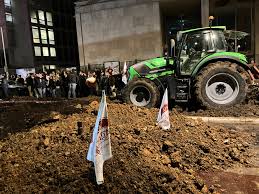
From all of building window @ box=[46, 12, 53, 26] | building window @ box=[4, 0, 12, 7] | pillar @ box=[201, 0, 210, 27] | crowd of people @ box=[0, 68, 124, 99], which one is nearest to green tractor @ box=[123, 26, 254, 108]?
crowd of people @ box=[0, 68, 124, 99]

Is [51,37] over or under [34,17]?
under

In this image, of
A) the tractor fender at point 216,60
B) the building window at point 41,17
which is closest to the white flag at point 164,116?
the tractor fender at point 216,60

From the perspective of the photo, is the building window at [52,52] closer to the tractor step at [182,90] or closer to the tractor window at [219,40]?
the tractor step at [182,90]

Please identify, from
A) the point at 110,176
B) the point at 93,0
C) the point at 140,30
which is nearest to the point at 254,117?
the point at 110,176

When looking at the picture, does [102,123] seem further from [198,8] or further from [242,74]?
[198,8]

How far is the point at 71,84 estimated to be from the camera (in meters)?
16.2

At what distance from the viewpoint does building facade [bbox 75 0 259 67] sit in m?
24.5

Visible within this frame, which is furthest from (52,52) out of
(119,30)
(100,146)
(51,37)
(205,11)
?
(100,146)

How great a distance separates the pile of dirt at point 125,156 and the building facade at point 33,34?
37991 mm

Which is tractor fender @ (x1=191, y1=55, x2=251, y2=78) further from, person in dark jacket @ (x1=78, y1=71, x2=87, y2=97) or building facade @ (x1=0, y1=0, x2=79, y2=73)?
building facade @ (x1=0, y1=0, x2=79, y2=73)

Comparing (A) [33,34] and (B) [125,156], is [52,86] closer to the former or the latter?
(B) [125,156]

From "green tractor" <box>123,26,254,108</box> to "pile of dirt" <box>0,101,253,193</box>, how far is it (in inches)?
88.6

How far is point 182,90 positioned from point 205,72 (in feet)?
3.12

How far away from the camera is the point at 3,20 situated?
44812 mm
